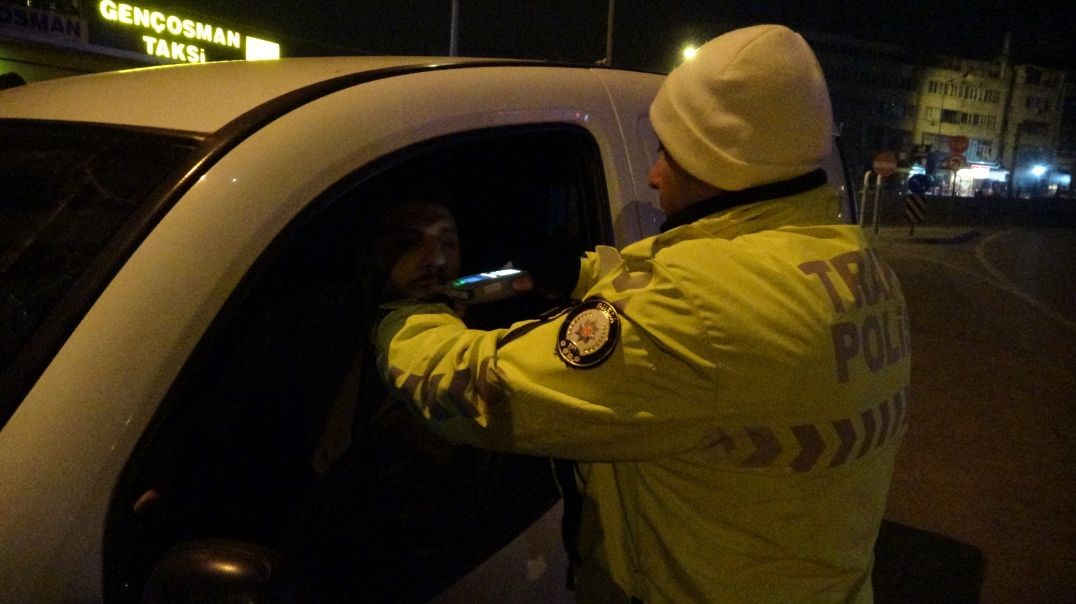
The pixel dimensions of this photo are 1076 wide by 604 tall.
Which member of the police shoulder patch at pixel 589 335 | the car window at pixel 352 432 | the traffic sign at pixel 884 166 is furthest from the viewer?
the traffic sign at pixel 884 166

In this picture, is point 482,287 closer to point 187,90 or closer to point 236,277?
point 236,277

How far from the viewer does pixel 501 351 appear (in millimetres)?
1104

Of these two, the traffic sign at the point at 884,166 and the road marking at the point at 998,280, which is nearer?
the road marking at the point at 998,280

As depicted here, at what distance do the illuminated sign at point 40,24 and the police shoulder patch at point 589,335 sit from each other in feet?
46.7

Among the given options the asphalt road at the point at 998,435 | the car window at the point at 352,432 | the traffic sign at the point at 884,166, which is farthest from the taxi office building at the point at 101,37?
the traffic sign at the point at 884,166

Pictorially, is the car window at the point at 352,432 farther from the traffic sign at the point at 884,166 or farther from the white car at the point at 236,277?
the traffic sign at the point at 884,166

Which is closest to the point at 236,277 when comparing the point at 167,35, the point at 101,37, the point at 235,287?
the point at 235,287

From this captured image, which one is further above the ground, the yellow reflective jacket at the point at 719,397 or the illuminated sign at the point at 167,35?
the illuminated sign at the point at 167,35

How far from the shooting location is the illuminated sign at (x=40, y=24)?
12.2 meters

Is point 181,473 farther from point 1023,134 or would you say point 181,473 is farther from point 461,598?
point 1023,134

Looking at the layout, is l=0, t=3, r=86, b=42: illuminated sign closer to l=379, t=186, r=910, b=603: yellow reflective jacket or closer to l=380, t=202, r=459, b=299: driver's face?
l=380, t=202, r=459, b=299: driver's face

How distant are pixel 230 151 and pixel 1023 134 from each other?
10040 centimetres

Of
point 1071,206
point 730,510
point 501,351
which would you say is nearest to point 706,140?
point 501,351

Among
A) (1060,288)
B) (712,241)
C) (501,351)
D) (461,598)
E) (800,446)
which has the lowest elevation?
(1060,288)
